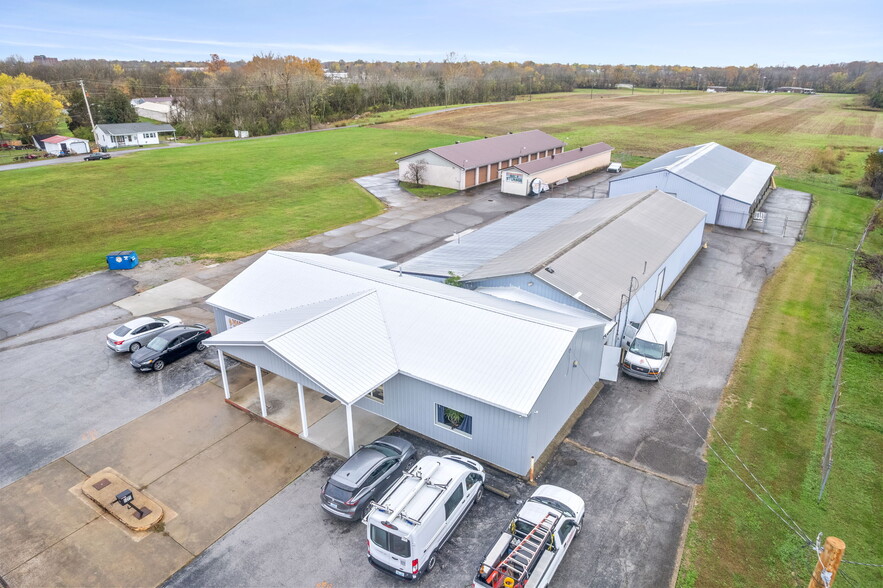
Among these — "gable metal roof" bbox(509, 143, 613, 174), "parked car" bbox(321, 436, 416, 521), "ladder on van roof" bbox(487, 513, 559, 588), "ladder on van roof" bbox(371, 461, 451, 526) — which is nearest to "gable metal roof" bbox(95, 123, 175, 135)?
"gable metal roof" bbox(509, 143, 613, 174)

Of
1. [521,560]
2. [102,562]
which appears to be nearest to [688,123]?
[521,560]

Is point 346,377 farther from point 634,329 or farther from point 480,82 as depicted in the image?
point 480,82

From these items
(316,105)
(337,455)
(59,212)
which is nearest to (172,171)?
(59,212)

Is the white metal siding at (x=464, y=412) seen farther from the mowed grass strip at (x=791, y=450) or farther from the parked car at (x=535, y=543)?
the mowed grass strip at (x=791, y=450)

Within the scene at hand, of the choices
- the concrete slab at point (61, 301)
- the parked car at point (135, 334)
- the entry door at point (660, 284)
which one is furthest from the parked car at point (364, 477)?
the concrete slab at point (61, 301)

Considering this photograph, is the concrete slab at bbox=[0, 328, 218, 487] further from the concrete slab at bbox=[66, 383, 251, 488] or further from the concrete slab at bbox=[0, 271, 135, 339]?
the concrete slab at bbox=[0, 271, 135, 339]
